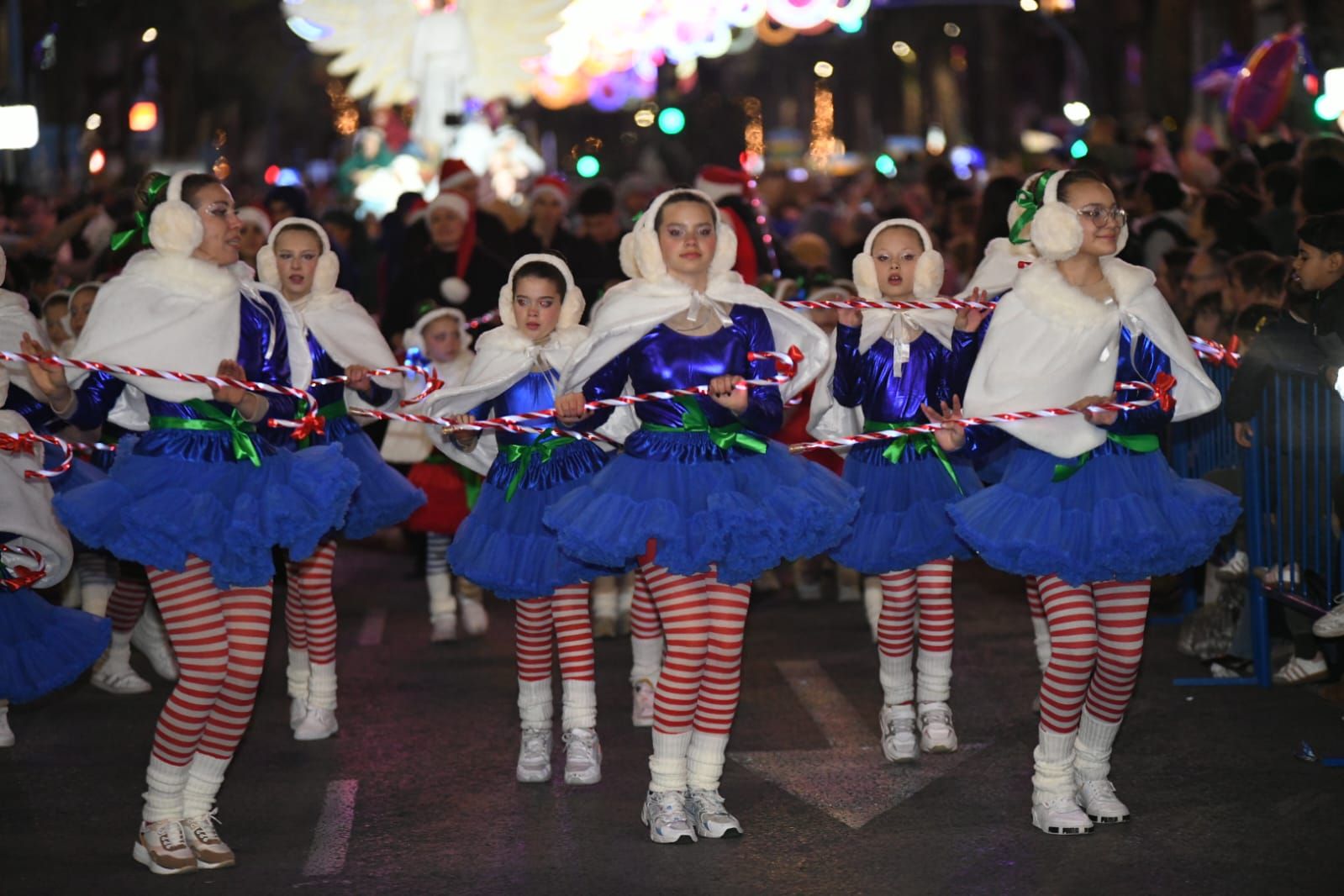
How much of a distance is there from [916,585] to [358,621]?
4.64 m

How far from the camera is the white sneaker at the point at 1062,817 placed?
6766mm

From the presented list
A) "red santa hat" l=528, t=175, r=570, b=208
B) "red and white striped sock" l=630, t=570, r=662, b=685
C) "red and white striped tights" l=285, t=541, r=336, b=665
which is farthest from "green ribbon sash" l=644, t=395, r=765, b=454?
"red santa hat" l=528, t=175, r=570, b=208

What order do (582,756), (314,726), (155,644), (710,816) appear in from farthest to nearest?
1. (155,644)
2. (314,726)
3. (582,756)
4. (710,816)

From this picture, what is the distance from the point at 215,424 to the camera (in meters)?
6.67

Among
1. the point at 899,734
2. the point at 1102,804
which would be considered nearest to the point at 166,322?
the point at 899,734

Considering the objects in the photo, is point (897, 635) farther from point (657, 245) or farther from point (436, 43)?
point (436, 43)

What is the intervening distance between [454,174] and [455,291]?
6.35 feet

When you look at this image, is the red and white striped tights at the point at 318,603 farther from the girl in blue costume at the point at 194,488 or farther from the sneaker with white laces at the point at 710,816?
the sneaker with white laces at the point at 710,816

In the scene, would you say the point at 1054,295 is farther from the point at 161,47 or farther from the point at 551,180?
the point at 161,47

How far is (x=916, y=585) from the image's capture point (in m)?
8.19

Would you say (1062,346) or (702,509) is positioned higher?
(1062,346)

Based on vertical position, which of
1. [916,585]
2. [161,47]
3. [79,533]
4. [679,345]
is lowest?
[916,585]

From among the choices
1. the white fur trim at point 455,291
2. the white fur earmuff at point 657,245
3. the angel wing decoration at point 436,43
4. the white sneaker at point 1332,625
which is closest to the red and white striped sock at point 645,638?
the white fur earmuff at point 657,245

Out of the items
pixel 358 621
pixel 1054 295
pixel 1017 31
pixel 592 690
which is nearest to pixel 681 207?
pixel 1054 295
